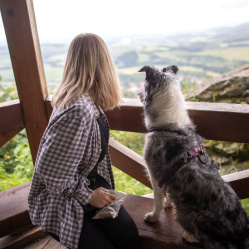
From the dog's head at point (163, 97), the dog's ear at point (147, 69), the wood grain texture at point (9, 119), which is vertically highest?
the dog's ear at point (147, 69)

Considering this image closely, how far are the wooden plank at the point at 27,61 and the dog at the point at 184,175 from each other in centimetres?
124

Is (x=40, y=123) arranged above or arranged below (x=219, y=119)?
below

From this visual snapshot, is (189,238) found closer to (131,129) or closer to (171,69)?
(131,129)

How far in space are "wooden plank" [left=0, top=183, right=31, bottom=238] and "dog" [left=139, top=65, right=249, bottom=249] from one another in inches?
50.3

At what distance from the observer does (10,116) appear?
2.67m

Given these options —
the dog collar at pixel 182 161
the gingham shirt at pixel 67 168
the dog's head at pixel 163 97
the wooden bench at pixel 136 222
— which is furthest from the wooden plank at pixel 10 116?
the dog collar at pixel 182 161

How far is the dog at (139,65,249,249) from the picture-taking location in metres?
1.70

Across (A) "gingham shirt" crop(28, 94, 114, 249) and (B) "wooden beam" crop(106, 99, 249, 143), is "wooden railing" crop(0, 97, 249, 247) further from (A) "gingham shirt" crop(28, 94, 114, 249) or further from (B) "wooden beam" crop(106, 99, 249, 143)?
(A) "gingham shirt" crop(28, 94, 114, 249)

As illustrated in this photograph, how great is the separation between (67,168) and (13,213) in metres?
1.17

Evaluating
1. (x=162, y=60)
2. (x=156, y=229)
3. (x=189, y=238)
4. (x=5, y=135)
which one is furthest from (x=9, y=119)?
(x=162, y=60)

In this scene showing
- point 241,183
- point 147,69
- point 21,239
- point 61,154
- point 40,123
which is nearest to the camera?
point 61,154

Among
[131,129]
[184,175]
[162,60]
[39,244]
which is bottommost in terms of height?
[39,244]

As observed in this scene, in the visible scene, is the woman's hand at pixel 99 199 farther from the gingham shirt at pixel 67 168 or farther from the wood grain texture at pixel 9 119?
the wood grain texture at pixel 9 119

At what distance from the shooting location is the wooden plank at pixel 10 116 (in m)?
2.62
